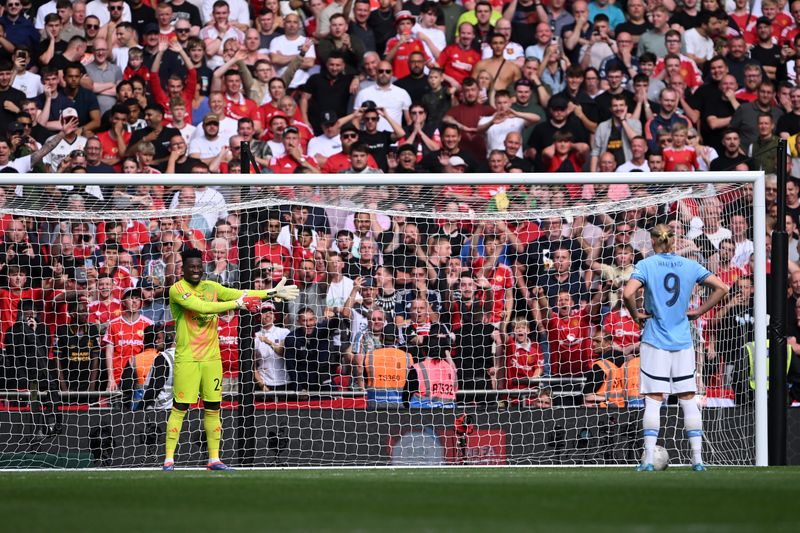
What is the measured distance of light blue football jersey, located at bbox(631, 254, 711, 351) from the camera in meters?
9.34

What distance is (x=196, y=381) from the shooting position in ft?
32.3

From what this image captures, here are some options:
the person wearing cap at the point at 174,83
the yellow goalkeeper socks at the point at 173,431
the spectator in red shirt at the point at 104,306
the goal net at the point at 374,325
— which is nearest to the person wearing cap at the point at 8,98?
the person wearing cap at the point at 174,83

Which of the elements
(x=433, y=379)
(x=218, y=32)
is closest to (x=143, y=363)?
(x=433, y=379)

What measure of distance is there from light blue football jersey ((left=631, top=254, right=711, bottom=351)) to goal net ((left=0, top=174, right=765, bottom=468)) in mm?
1636

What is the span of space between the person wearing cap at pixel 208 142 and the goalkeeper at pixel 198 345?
3.97m

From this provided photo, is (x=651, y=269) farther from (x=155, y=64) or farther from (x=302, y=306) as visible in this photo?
(x=155, y=64)

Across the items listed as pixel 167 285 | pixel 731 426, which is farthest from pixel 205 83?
pixel 731 426

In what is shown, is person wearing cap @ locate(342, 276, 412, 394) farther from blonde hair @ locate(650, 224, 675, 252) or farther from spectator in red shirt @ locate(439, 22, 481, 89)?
spectator in red shirt @ locate(439, 22, 481, 89)

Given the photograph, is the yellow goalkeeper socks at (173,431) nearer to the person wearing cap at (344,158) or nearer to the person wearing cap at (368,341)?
the person wearing cap at (368,341)

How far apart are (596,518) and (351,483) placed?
2525 millimetres

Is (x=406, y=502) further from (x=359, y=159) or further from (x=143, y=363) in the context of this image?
(x=359, y=159)

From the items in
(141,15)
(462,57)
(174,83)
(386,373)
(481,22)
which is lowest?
(386,373)

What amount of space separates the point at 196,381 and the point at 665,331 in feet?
12.5

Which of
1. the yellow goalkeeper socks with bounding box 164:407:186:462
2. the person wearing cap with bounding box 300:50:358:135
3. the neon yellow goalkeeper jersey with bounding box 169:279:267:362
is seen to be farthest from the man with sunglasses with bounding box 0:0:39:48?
the yellow goalkeeper socks with bounding box 164:407:186:462
